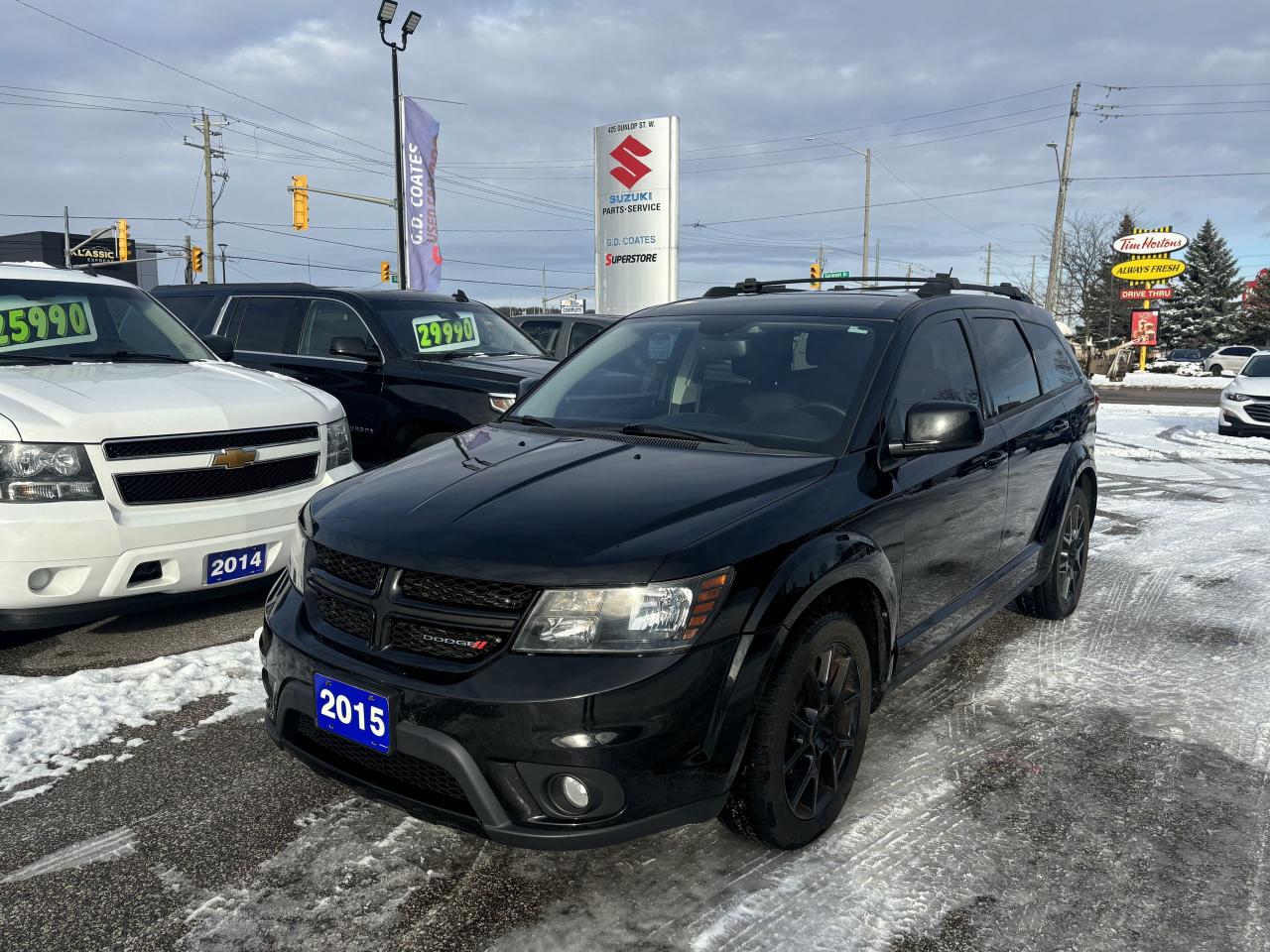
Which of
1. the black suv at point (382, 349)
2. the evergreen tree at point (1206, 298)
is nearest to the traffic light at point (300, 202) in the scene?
the black suv at point (382, 349)

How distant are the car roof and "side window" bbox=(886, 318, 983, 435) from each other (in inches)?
186

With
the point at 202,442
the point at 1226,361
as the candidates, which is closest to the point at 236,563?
the point at 202,442

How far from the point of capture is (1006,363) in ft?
15.4

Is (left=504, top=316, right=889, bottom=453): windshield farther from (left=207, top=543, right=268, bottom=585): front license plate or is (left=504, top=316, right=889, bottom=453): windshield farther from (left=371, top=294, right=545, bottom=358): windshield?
(left=371, top=294, right=545, bottom=358): windshield

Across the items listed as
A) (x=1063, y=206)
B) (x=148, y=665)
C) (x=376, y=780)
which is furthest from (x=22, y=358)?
(x=1063, y=206)

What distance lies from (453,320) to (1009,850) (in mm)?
6332

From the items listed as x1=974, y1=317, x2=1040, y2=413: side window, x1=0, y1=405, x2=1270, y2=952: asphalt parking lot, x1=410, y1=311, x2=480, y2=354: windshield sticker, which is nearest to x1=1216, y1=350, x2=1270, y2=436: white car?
x1=0, y1=405, x2=1270, y2=952: asphalt parking lot

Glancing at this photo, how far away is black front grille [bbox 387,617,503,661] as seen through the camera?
Result: 2516 mm

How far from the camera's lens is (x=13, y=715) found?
3816mm

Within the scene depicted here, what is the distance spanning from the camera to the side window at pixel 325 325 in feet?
25.8

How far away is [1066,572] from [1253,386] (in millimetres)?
12719

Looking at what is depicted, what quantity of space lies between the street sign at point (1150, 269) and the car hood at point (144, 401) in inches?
1964

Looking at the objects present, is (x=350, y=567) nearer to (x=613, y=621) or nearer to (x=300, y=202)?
(x=613, y=621)

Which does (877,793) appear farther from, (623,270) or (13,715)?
(623,270)
